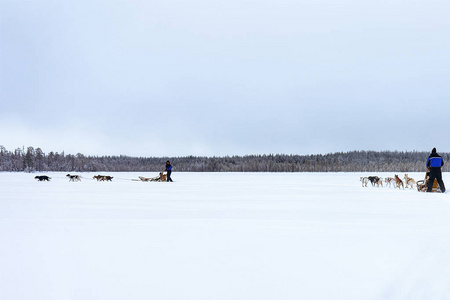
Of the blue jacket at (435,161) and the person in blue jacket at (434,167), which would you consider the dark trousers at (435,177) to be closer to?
the person in blue jacket at (434,167)

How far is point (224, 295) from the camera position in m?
3.65

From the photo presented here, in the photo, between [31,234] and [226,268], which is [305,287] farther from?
[31,234]

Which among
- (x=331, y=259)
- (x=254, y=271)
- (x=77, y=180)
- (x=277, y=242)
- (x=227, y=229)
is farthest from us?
(x=77, y=180)

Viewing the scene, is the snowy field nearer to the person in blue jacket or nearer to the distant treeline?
the person in blue jacket

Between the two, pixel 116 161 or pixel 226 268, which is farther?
pixel 116 161

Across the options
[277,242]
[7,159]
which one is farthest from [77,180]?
[7,159]

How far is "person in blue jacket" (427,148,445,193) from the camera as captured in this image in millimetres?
15461

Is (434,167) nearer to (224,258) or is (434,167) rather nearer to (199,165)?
(224,258)

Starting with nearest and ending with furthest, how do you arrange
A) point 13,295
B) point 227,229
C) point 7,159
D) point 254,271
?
point 13,295
point 254,271
point 227,229
point 7,159

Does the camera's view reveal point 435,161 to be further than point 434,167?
No

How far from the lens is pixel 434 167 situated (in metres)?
15.6

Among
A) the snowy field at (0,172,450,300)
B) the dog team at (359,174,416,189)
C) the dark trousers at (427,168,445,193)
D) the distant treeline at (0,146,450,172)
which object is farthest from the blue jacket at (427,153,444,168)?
the distant treeline at (0,146,450,172)

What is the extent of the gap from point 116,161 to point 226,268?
11307cm

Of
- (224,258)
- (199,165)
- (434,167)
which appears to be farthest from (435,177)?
(199,165)
